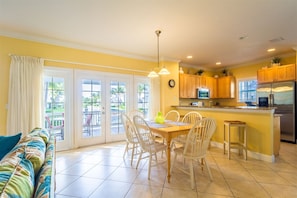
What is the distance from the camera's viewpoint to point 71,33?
3.41 meters

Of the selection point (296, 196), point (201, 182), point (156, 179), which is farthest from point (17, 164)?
point (296, 196)

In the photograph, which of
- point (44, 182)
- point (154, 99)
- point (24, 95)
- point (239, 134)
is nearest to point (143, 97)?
point (154, 99)

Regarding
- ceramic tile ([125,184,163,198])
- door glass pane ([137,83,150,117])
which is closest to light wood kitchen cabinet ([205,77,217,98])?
door glass pane ([137,83,150,117])

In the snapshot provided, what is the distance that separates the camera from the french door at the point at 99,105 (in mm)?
4148

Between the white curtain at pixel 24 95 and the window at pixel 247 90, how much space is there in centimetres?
663

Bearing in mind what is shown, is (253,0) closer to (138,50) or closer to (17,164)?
(138,50)

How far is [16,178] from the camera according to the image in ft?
2.62

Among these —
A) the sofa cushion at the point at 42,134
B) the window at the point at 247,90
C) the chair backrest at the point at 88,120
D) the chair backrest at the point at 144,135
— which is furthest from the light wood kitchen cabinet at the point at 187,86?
the sofa cushion at the point at 42,134

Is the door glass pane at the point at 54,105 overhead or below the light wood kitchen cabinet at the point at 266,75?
below

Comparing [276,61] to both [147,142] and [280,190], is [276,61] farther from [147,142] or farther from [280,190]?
[147,142]

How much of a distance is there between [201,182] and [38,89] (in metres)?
3.61

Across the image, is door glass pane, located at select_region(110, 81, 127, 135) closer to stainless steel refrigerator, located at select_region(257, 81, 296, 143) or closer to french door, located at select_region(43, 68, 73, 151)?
french door, located at select_region(43, 68, 73, 151)

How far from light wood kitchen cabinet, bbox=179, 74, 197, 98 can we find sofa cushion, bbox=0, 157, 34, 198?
5207 mm

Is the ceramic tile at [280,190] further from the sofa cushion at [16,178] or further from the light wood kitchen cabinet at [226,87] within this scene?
the light wood kitchen cabinet at [226,87]
